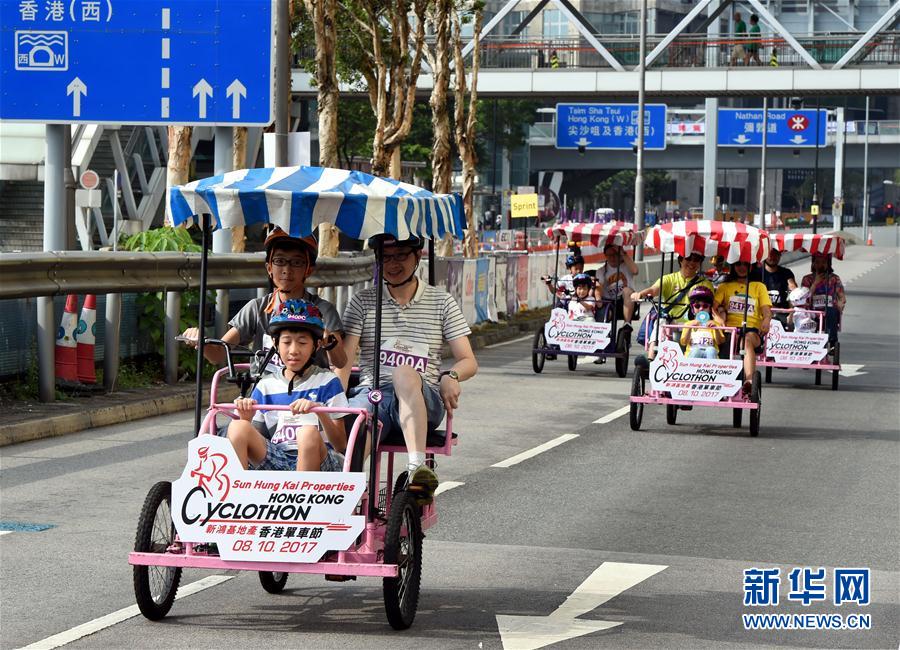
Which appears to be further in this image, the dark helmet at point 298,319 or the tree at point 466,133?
the tree at point 466,133

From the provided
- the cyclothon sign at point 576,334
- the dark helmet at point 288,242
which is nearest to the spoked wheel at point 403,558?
the dark helmet at point 288,242

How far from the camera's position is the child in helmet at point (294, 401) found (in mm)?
7152

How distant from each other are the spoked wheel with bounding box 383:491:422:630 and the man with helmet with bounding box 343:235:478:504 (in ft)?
1.27

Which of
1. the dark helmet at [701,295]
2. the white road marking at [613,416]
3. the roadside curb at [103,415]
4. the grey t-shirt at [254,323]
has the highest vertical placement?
the grey t-shirt at [254,323]

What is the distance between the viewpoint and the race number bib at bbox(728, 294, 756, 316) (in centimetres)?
1697

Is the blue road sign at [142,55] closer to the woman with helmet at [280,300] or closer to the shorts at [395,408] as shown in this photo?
the woman with helmet at [280,300]

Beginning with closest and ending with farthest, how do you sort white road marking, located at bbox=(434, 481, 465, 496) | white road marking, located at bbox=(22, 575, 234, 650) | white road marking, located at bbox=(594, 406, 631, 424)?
white road marking, located at bbox=(22, 575, 234, 650)
white road marking, located at bbox=(434, 481, 465, 496)
white road marking, located at bbox=(594, 406, 631, 424)

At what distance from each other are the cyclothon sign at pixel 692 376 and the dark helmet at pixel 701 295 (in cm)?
66

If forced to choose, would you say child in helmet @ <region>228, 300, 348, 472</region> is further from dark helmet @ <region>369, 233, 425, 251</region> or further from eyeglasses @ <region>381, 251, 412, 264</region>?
eyeglasses @ <region>381, 251, 412, 264</region>

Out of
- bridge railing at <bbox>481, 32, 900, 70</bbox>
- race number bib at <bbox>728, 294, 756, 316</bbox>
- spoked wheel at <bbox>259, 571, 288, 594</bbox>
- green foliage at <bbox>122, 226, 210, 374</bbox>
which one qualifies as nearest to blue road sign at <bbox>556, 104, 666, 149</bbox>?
bridge railing at <bbox>481, 32, 900, 70</bbox>

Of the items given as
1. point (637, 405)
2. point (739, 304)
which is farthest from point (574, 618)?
point (739, 304)

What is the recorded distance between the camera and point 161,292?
16734 mm

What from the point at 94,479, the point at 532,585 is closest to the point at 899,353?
the point at 94,479

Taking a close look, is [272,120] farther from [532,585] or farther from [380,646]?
[380,646]
